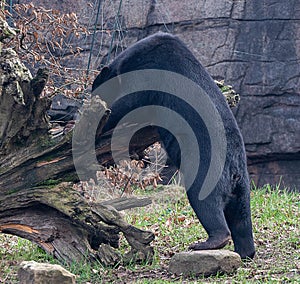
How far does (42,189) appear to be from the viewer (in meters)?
4.61

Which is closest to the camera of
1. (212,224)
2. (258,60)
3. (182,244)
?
(212,224)

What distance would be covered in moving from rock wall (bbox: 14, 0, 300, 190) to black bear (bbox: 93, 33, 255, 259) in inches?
131

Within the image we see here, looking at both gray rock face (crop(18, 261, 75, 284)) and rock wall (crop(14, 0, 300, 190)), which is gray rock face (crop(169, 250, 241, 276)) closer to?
gray rock face (crop(18, 261, 75, 284))

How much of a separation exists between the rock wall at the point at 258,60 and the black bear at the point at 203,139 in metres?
3.32

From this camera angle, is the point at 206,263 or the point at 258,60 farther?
the point at 258,60

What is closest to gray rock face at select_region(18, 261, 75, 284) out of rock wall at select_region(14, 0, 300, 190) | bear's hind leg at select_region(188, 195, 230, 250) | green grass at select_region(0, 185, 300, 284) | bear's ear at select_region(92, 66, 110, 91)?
green grass at select_region(0, 185, 300, 284)

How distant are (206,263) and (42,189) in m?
1.33

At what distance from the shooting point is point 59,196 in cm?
462

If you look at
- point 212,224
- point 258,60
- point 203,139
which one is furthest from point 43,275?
point 258,60

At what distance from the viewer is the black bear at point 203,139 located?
483 centimetres

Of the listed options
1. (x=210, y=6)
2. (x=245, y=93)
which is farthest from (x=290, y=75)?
(x=210, y=6)

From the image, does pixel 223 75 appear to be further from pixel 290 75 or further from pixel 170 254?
pixel 170 254

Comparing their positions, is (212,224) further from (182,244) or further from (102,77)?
(102,77)

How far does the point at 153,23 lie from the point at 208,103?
4.45m
